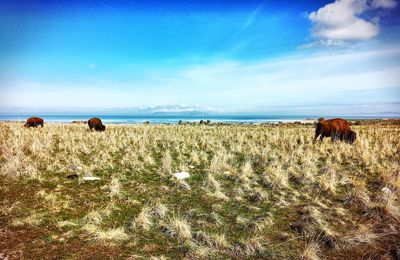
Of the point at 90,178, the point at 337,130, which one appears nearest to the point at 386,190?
the point at 90,178

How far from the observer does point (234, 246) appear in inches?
213

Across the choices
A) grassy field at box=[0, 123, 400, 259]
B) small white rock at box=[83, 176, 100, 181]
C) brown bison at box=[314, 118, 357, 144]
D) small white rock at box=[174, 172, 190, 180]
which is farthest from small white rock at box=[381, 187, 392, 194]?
brown bison at box=[314, 118, 357, 144]

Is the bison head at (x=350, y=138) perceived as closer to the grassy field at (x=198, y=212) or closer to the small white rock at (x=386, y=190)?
the grassy field at (x=198, y=212)

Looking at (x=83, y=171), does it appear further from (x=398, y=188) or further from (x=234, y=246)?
(x=398, y=188)

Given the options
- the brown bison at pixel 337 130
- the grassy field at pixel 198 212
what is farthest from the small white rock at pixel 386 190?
the brown bison at pixel 337 130

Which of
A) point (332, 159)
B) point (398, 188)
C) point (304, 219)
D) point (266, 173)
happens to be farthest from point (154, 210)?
point (332, 159)

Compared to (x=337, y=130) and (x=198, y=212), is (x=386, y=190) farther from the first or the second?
(x=337, y=130)

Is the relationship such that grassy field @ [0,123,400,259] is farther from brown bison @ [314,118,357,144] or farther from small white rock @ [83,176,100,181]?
brown bison @ [314,118,357,144]

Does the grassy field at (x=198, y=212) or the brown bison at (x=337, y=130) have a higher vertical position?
the brown bison at (x=337, y=130)

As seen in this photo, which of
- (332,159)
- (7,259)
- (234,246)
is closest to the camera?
(7,259)

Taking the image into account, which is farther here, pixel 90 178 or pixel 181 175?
pixel 181 175

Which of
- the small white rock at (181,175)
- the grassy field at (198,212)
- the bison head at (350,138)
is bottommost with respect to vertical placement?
the grassy field at (198,212)

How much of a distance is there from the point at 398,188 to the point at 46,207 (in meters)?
9.33

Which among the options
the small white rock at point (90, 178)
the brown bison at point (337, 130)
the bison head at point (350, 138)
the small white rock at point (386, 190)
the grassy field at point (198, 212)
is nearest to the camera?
the grassy field at point (198, 212)
